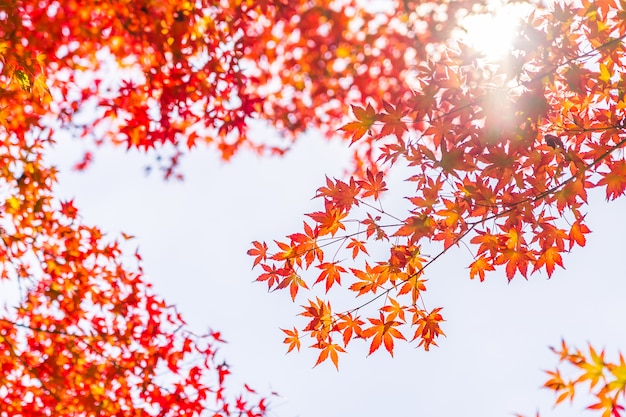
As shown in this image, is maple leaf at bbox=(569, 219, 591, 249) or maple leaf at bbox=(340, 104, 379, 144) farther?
maple leaf at bbox=(569, 219, 591, 249)

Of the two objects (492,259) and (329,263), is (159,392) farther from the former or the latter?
(492,259)

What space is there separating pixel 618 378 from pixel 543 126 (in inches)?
82.3

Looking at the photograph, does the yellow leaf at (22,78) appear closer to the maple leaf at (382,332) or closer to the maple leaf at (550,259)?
the maple leaf at (382,332)

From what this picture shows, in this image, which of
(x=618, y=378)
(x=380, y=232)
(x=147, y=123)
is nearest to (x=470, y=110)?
(x=380, y=232)

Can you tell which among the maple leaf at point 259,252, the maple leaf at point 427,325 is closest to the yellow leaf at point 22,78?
the maple leaf at point 259,252

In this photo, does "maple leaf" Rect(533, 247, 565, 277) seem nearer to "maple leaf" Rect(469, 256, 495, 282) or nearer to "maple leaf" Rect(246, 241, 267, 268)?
"maple leaf" Rect(469, 256, 495, 282)

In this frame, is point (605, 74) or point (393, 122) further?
point (605, 74)

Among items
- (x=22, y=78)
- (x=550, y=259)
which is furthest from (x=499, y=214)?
(x=22, y=78)

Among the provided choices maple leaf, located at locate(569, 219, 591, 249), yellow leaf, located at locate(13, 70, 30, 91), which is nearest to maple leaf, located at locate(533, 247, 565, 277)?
maple leaf, located at locate(569, 219, 591, 249)

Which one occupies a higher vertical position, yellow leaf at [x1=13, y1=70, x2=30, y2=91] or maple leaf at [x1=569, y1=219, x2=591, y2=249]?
yellow leaf at [x1=13, y1=70, x2=30, y2=91]

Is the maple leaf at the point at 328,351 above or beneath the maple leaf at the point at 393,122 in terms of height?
beneath

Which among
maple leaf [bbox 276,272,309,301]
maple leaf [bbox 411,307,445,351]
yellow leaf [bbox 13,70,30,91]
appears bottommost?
maple leaf [bbox 411,307,445,351]

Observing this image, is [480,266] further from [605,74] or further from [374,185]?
[605,74]

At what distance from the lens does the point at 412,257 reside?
380cm
